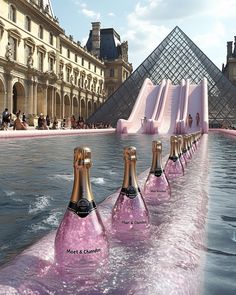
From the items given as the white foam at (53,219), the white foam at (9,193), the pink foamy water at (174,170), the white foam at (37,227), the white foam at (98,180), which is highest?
the pink foamy water at (174,170)

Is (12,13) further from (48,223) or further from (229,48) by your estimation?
(229,48)

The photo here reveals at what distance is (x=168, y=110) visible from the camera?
33.9 meters

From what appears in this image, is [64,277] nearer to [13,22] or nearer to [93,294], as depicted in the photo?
[93,294]

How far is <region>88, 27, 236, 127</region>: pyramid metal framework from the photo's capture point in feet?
126

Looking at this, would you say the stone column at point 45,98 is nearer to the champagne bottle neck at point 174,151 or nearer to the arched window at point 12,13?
the arched window at point 12,13

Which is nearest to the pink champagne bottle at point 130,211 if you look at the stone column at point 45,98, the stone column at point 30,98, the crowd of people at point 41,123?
the crowd of people at point 41,123

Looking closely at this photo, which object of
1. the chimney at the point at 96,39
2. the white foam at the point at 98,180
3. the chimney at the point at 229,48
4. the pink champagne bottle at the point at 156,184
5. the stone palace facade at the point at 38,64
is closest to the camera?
the pink champagne bottle at the point at 156,184

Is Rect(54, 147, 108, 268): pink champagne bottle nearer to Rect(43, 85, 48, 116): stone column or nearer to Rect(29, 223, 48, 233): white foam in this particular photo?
Rect(29, 223, 48, 233): white foam

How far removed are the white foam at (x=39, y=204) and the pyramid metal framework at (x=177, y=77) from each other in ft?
110

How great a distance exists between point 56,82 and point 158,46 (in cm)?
1322

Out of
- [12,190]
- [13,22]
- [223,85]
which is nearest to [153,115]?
[223,85]

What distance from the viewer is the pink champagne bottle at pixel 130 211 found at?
2261 millimetres

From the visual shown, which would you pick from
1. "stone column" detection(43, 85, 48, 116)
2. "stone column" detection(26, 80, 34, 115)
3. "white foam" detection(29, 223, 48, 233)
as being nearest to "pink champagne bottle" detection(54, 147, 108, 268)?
"white foam" detection(29, 223, 48, 233)

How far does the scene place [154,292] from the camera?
1360mm
